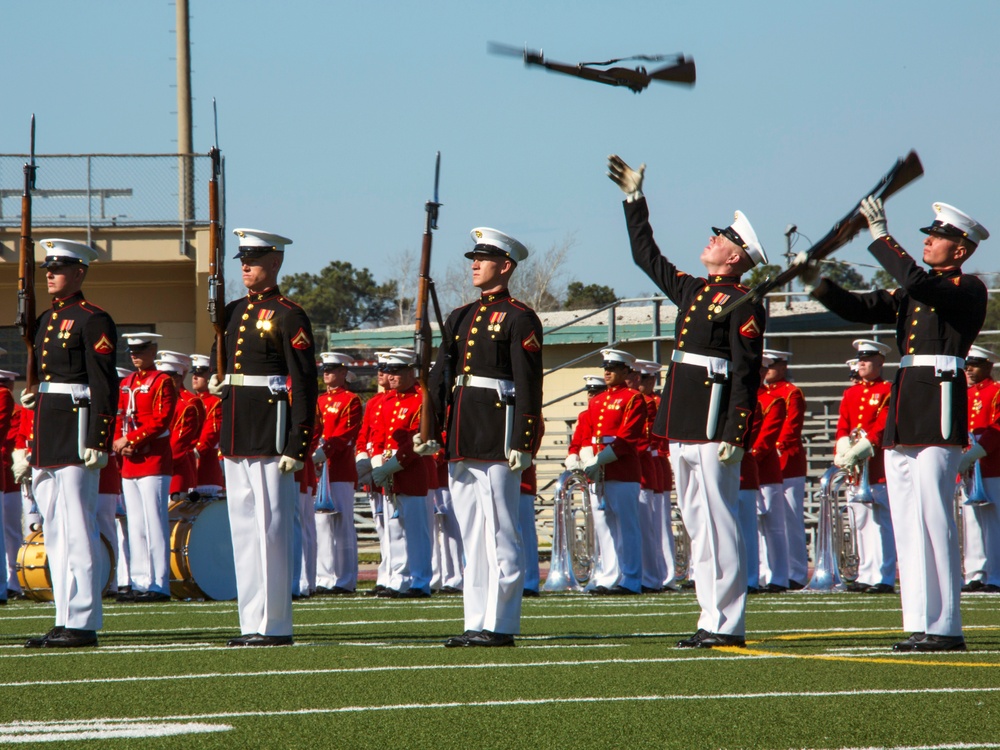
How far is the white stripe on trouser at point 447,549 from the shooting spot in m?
14.4

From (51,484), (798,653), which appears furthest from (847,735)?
(51,484)

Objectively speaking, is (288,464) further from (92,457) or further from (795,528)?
(795,528)

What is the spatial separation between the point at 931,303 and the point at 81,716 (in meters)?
4.48

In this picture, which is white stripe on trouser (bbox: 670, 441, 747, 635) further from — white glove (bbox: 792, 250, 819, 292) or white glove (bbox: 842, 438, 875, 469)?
white glove (bbox: 842, 438, 875, 469)

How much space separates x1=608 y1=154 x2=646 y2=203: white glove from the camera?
8125mm

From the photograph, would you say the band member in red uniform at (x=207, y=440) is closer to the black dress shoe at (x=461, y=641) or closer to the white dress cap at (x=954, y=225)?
the black dress shoe at (x=461, y=641)

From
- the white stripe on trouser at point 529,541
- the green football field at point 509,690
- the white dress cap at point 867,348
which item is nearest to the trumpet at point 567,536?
the white stripe on trouser at point 529,541

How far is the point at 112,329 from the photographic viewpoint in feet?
28.1

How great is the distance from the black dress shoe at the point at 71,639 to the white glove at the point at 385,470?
529 cm

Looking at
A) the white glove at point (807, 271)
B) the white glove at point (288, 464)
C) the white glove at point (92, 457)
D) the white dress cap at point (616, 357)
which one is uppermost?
the white dress cap at point (616, 357)

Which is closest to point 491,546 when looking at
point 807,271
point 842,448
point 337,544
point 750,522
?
point 807,271

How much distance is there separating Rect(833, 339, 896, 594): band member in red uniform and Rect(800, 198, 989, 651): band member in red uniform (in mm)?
5551

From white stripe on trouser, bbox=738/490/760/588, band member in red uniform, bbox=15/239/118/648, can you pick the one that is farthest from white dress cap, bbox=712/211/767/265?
white stripe on trouser, bbox=738/490/760/588

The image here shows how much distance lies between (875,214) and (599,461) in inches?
250
